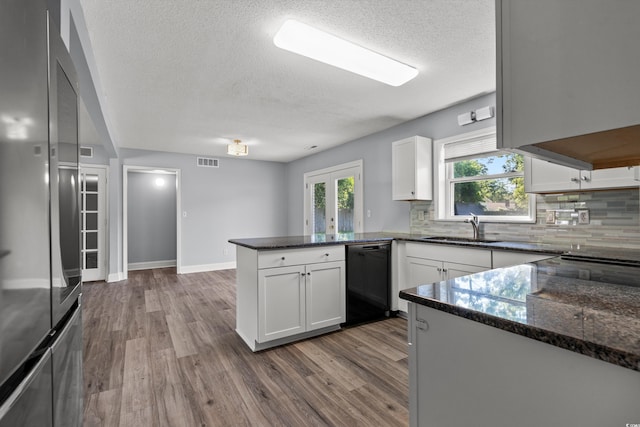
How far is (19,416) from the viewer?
55 centimetres

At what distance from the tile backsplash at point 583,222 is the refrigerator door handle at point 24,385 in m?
3.38

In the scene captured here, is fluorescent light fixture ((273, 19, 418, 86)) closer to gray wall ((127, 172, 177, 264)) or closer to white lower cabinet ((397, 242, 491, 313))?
white lower cabinet ((397, 242, 491, 313))

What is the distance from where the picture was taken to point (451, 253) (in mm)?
2873

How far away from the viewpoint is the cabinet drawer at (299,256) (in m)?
2.61

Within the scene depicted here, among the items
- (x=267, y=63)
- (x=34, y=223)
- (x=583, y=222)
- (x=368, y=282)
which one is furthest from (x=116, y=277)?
(x=583, y=222)

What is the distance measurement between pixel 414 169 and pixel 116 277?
17.3 feet

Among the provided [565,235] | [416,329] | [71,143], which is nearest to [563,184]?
[565,235]

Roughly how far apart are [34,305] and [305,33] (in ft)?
7.02

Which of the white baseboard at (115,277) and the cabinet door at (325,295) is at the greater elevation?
the cabinet door at (325,295)

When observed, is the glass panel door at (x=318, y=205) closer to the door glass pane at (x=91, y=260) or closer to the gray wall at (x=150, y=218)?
the gray wall at (x=150, y=218)

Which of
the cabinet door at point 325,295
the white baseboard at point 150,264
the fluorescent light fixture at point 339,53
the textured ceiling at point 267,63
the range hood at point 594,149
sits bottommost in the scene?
the white baseboard at point 150,264

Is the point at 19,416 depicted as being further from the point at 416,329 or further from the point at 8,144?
the point at 416,329

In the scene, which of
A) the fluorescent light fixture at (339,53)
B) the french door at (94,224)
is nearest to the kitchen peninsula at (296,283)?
the fluorescent light fixture at (339,53)

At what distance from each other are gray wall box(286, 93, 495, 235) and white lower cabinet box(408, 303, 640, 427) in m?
3.02
